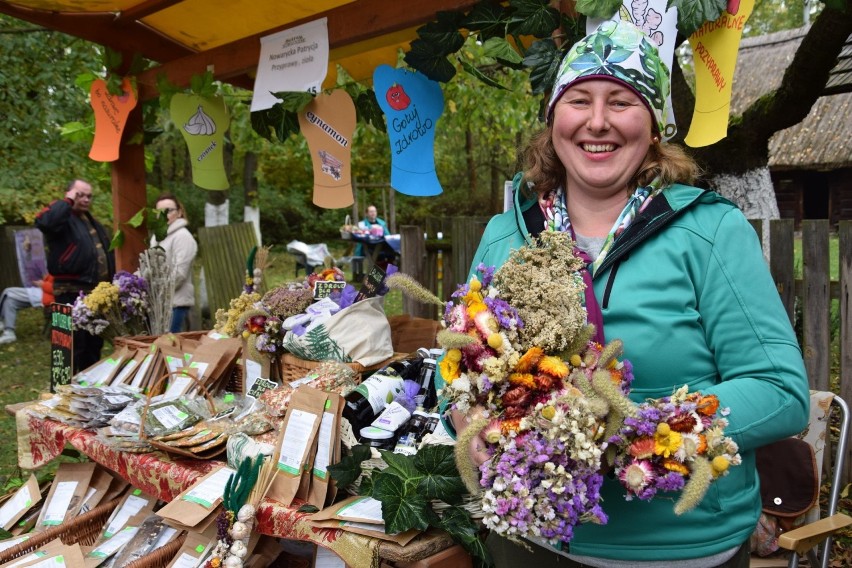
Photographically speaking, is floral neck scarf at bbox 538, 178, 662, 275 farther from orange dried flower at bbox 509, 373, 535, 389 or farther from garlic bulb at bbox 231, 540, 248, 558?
garlic bulb at bbox 231, 540, 248, 558

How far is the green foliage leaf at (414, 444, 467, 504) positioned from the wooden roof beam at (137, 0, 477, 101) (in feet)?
5.11

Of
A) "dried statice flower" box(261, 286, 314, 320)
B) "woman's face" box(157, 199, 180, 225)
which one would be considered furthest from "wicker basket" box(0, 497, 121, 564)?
"woman's face" box(157, 199, 180, 225)

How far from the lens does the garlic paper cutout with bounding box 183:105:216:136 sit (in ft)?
11.9

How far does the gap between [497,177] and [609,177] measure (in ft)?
72.8

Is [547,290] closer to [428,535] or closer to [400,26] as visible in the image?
[428,535]

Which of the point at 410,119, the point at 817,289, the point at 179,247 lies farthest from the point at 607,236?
the point at 179,247

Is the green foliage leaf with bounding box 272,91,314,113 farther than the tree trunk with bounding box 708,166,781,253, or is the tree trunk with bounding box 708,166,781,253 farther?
the tree trunk with bounding box 708,166,781,253

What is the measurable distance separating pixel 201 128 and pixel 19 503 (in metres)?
2.04

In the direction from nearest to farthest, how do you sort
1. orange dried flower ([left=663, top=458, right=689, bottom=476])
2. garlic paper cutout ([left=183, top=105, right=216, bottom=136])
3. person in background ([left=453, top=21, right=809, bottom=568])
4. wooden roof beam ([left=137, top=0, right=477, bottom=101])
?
orange dried flower ([left=663, top=458, right=689, bottom=476]) → person in background ([left=453, top=21, right=809, bottom=568]) → wooden roof beam ([left=137, top=0, right=477, bottom=101]) → garlic paper cutout ([left=183, top=105, right=216, bottom=136])

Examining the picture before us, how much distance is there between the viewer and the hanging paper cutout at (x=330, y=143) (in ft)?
10.4

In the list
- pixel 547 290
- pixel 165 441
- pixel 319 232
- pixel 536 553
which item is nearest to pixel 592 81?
pixel 547 290

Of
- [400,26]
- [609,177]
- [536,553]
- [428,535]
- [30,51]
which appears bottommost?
[428,535]

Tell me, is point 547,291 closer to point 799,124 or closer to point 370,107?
point 370,107

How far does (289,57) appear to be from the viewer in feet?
10.4
